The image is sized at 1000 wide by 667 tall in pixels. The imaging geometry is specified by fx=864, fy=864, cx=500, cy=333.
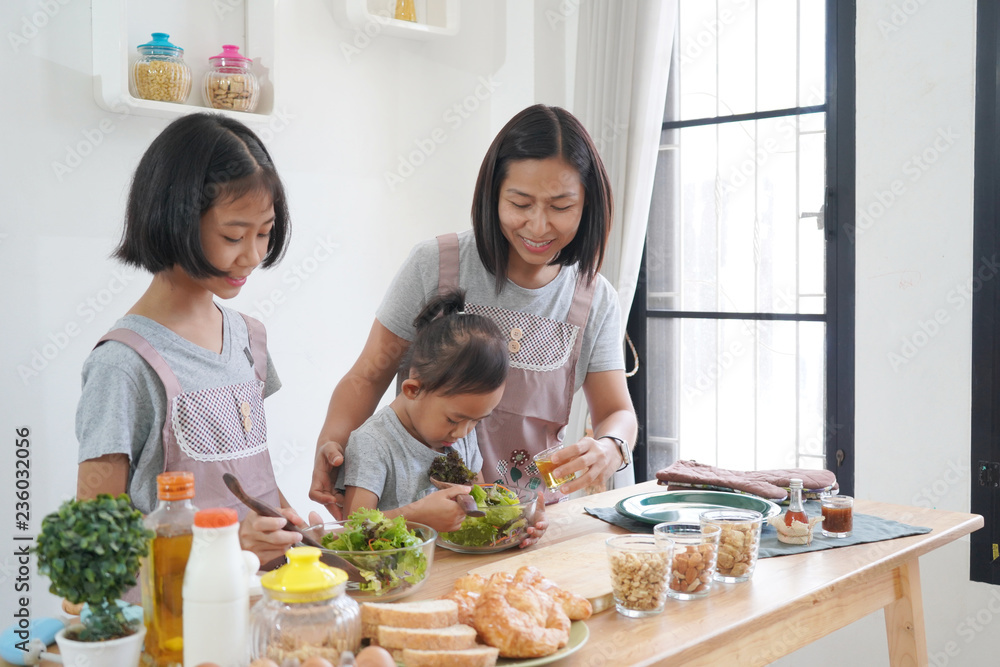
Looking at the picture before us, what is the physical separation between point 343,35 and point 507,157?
1.41 m

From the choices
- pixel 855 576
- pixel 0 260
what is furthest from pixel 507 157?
pixel 0 260

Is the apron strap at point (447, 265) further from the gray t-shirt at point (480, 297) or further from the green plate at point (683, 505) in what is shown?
the green plate at point (683, 505)

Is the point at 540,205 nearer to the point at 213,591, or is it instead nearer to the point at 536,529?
the point at 536,529

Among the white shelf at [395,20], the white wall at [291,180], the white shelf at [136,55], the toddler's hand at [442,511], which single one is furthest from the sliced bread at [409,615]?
the white shelf at [395,20]

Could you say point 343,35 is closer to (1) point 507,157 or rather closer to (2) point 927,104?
(1) point 507,157

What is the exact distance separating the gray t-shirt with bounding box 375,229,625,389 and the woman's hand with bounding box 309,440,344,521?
35 cm

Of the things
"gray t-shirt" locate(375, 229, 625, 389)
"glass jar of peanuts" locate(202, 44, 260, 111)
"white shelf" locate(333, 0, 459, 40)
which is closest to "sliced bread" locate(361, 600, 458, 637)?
"gray t-shirt" locate(375, 229, 625, 389)

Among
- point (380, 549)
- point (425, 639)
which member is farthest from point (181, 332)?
point (425, 639)

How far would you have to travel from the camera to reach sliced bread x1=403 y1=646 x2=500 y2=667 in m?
0.94

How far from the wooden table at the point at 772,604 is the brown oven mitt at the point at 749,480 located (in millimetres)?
109

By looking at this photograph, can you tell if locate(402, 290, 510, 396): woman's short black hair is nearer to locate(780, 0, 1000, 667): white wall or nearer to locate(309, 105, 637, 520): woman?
locate(309, 105, 637, 520): woman

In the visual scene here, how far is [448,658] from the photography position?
0.95 meters

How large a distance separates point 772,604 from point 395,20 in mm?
2378

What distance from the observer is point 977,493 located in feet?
8.37
